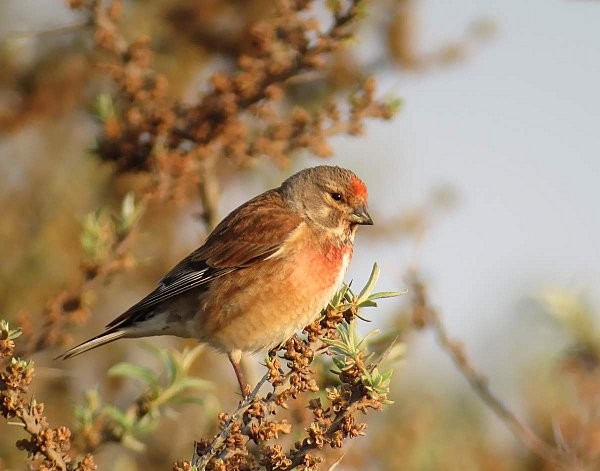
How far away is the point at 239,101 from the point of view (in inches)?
199

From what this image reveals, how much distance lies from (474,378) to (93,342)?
2103 millimetres

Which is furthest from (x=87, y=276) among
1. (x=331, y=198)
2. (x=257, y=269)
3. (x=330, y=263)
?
(x=331, y=198)

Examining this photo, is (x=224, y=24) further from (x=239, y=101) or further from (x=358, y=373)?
(x=358, y=373)

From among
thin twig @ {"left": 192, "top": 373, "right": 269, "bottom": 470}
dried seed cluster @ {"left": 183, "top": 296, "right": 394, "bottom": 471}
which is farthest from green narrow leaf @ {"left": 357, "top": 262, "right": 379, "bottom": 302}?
thin twig @ {"left": 192, "top": 373, "right": 269, "bottom": 470}

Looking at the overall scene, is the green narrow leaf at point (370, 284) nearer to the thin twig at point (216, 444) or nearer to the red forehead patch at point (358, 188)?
the thin twig at point (216, 444)

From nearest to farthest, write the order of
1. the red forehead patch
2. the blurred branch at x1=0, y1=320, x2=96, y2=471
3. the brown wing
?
the blurred branch at x1=0, y1=320, x2=96, y2=471 → the brown wing → the red forehead patch

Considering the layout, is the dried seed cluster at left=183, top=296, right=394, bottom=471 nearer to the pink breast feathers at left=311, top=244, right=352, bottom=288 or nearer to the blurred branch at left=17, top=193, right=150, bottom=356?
the blurred branch at left=17, top=193, right=150, bottom=356

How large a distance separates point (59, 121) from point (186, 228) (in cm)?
127

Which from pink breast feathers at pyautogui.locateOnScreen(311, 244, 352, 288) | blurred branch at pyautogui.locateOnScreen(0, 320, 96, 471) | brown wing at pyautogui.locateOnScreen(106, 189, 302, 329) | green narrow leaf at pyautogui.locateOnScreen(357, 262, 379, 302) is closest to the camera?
blurred branch at pyautogui.locateOnScreen(0, 320, 96, 471)

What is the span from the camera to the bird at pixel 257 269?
16.3 ft

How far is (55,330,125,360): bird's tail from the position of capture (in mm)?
4716

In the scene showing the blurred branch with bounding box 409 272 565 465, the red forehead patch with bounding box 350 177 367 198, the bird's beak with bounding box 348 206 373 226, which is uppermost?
the red forehead patch with bounding box 350 177 367 198

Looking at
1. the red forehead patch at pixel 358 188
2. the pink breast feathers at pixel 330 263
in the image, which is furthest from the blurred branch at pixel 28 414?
the red forehead patch at pixel 358 188

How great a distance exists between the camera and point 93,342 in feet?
15.8
